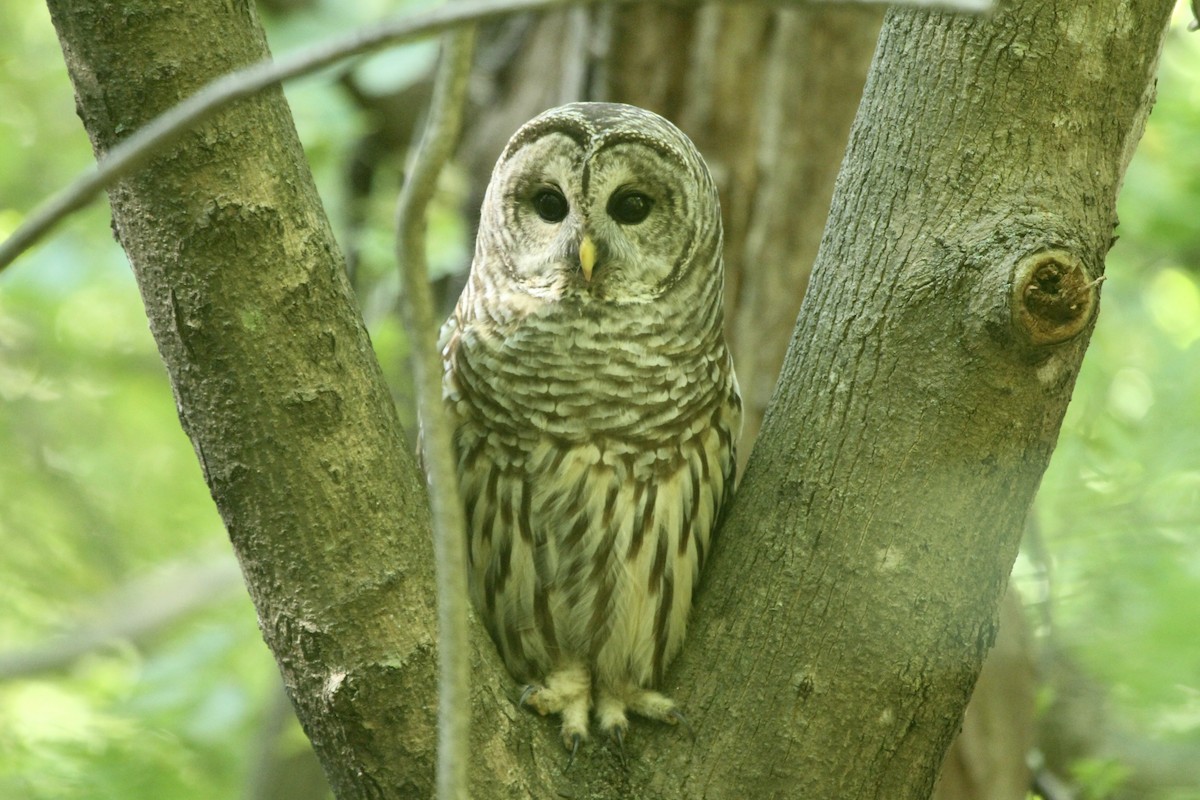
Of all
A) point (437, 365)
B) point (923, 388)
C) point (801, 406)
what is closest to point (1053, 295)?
point (923, 388)

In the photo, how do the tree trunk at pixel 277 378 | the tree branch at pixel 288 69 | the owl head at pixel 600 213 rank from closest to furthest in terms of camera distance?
the tree branch at pixel 288 69, the tree trunk at pixel 277 378, the owl head at pixel 600 213

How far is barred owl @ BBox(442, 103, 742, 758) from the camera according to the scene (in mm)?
2600

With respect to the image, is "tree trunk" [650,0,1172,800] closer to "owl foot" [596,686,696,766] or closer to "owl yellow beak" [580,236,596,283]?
"owl foot" [596,686,696,766]

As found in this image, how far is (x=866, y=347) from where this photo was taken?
81.7 inches

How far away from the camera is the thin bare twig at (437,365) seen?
4.04 feet

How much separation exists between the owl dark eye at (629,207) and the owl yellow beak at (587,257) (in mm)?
184

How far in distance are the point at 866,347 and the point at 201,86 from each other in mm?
1162

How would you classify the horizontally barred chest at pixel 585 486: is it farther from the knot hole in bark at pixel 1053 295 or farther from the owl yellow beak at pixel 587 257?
the knot hole in bark at pixel 1053 295

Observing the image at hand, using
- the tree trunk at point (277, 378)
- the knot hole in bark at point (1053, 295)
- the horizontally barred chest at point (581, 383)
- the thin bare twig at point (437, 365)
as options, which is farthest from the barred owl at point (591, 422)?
the thin bare twig at point (437, 365)

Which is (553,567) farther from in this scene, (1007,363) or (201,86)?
(201,86)

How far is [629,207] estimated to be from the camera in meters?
2.86

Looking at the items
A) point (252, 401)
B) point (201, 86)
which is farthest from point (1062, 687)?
point (201, 86)

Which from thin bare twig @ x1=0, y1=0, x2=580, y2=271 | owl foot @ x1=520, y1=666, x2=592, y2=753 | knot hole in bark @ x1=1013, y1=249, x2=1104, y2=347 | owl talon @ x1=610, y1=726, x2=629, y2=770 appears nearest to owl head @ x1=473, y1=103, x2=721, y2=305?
owl foot @ x1=520, y1=666, x2=592, y2=753

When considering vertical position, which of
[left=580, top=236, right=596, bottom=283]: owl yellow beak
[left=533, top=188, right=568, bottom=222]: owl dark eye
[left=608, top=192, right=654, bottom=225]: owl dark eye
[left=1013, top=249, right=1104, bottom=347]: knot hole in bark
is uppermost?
[left=608, top=192, right=654, bottom=225]: owl dark eye
